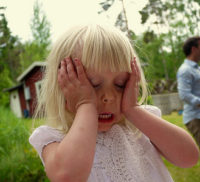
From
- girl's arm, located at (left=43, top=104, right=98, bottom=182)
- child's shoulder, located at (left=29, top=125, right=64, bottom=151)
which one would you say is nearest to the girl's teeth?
girl's arm, located at (left=43, top=104, right=98, bottom=182)

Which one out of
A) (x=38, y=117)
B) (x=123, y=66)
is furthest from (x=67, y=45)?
(x=38, y=117)

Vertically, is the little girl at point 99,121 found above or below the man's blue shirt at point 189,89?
above

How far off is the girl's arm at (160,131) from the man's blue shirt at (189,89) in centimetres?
231

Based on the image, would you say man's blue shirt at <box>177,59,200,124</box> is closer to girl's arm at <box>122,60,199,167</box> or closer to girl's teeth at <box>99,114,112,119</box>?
girl's arm at <box>122,60,199,167</box>

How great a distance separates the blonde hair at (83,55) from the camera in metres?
1.03

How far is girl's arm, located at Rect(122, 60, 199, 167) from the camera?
111 centimetres

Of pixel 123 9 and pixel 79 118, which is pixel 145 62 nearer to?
pixel 123 9

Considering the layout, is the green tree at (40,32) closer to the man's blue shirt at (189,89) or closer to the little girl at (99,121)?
the little girl at (99,121)

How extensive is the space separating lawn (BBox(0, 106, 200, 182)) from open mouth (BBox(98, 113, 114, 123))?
62.8 inches

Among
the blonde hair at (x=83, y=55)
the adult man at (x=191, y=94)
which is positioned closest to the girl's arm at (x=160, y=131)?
the blonde hair at (x=83, y=55)

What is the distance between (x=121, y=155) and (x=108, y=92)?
38cm

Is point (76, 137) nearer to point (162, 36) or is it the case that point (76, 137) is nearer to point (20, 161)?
point (20, 161)

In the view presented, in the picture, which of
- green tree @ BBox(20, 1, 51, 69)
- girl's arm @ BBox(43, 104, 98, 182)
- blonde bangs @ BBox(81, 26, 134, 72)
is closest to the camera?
girl's arm @ BBox(43, 104, 98, 182)

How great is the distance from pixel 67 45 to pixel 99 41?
6.1 inches
